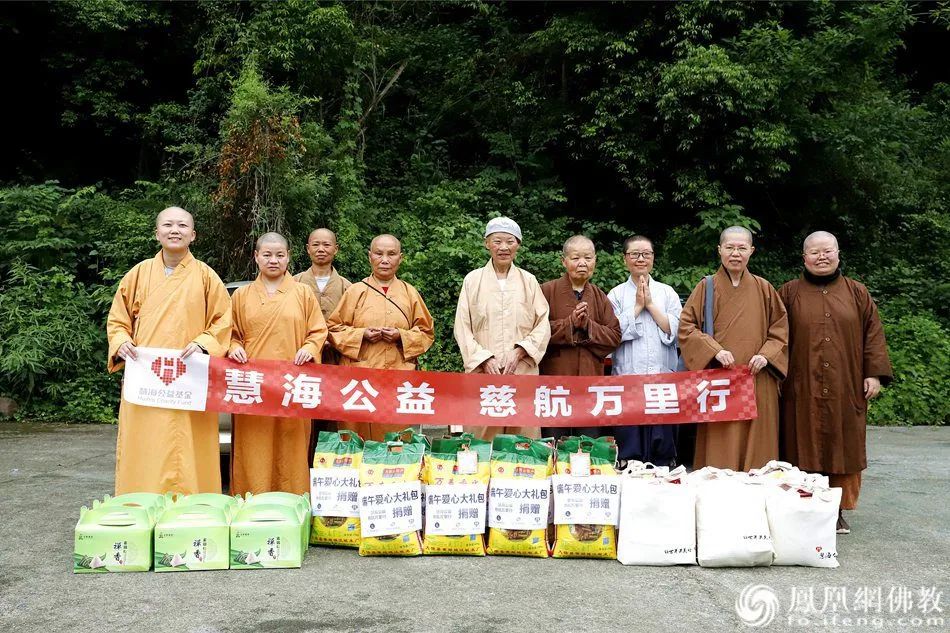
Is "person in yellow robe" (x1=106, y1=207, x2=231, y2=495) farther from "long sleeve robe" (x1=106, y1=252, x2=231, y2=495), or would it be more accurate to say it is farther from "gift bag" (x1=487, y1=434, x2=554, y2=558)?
"gift bag" (x1=487, y1=434, x2=554, y2=558)

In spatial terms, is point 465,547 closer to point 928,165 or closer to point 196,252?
point 196,252

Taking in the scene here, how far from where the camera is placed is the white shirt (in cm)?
513

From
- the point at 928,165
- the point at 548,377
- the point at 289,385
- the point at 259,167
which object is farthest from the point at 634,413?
the point at 928,165

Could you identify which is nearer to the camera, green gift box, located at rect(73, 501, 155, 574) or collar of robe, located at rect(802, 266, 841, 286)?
green gift box, located at rect(73, 501, 155, 574)

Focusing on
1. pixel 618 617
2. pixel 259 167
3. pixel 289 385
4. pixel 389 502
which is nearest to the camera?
pixel 618 617

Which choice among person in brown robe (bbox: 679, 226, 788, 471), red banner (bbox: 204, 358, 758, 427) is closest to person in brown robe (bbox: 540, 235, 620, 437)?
red banner (bbox: 204, 358, 758, 427)

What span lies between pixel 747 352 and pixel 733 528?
1195 millimetres

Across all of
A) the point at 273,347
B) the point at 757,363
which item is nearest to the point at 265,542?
the point at 273,347

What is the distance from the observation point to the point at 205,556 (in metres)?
3.65

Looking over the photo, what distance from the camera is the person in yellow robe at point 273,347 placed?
182 inches

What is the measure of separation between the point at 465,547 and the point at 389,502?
45 cm

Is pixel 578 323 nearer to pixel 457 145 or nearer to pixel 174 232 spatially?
pixel 174 232

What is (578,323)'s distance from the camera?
16.2ft

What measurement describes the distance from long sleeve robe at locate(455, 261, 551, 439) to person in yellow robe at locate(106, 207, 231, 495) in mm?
1454
